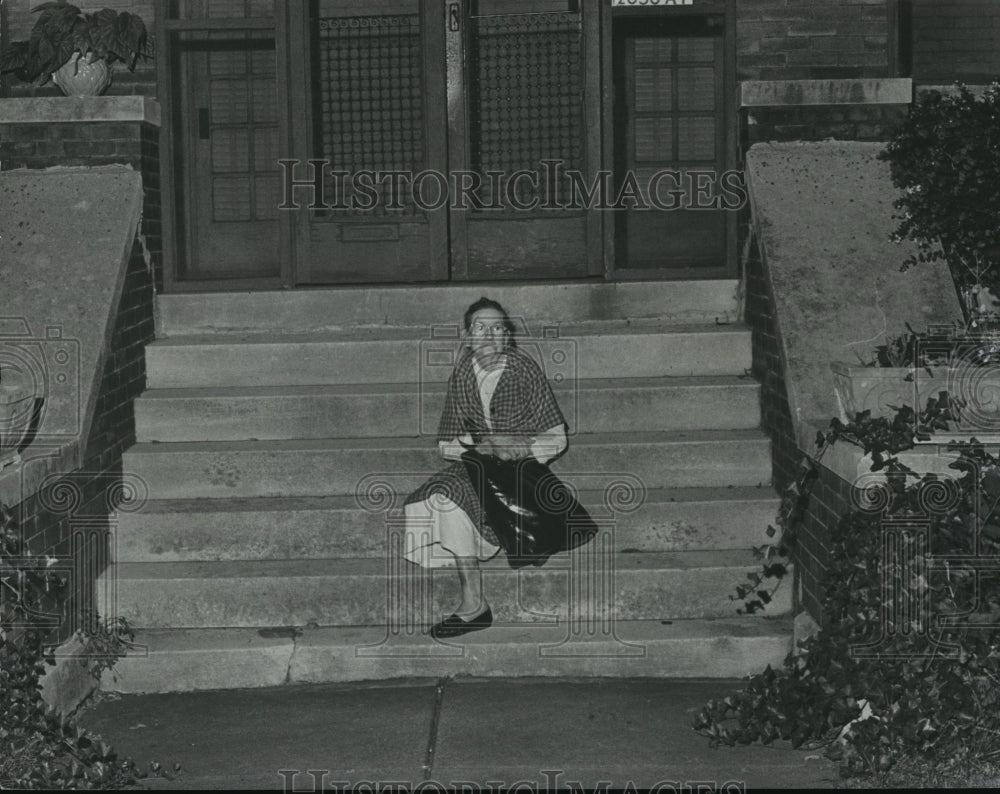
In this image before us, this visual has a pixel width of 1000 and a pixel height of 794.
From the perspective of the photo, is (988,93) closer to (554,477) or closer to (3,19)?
(554,477)

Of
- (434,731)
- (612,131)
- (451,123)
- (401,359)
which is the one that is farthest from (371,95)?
(434,731)

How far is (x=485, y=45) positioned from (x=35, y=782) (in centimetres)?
507

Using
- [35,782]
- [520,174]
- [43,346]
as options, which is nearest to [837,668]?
[35,782]

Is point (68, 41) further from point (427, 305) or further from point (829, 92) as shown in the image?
point (829, 92)

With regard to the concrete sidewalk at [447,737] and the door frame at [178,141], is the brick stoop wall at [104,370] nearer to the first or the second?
the door frame at [178,141]

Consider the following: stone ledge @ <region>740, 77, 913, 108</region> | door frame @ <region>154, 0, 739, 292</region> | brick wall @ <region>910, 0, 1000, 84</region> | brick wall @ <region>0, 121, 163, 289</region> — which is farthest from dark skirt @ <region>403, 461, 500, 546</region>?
brick wall @ <region>910, 0, 1000, 84</region>

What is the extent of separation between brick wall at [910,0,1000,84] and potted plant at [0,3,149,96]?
14.4ft

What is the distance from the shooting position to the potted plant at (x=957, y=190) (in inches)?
246

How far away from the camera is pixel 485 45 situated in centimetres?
823

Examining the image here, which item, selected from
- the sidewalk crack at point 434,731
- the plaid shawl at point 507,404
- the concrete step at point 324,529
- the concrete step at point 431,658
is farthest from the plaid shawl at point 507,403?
the sidewalk crack at point 434,731

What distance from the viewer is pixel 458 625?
6.02 metres

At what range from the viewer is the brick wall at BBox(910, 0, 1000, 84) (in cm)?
812

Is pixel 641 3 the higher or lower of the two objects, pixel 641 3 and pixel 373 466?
the higher

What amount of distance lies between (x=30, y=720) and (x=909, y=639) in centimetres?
298
